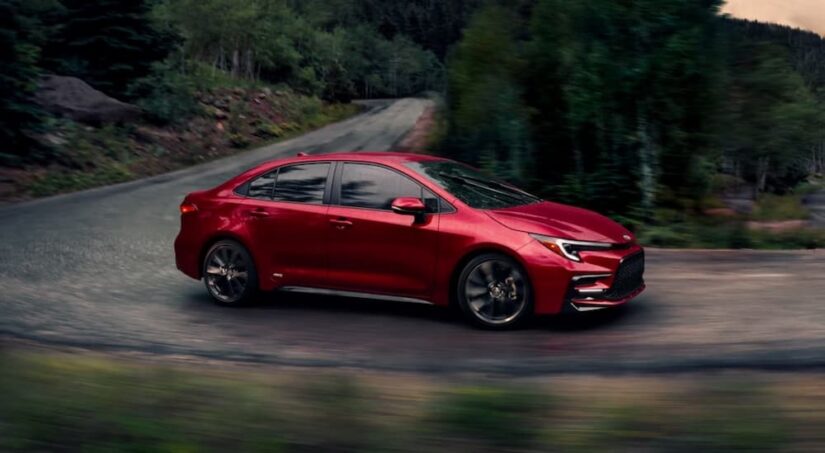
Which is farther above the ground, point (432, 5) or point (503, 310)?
point (432, 5)

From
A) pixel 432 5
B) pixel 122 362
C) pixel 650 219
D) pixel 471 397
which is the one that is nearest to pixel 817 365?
pixel 471 397

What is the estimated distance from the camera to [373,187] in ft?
29.6

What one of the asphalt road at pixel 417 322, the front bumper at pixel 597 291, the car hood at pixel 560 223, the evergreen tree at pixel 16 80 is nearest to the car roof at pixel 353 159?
the car hood at pixel 560 223

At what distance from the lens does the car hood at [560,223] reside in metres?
8.15

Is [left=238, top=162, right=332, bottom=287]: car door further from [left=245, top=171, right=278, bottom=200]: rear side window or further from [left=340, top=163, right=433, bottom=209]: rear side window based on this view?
[left=340, top=163, right=433, bottom=209]: rear side window

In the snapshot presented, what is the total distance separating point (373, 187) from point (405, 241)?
711mm

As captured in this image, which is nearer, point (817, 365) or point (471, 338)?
point (817, 365)

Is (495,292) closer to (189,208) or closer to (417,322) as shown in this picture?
(417,322)

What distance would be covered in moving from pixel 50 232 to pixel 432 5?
98.9 meters

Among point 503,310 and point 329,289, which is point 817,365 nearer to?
point 503,310

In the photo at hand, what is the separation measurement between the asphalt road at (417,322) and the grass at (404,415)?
136 centimetres

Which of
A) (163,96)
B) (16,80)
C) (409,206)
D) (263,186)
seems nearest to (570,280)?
(409,206)

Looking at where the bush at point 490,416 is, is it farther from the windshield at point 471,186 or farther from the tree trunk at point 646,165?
the tree trunk at point 646,165

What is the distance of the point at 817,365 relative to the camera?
20.4 ft
